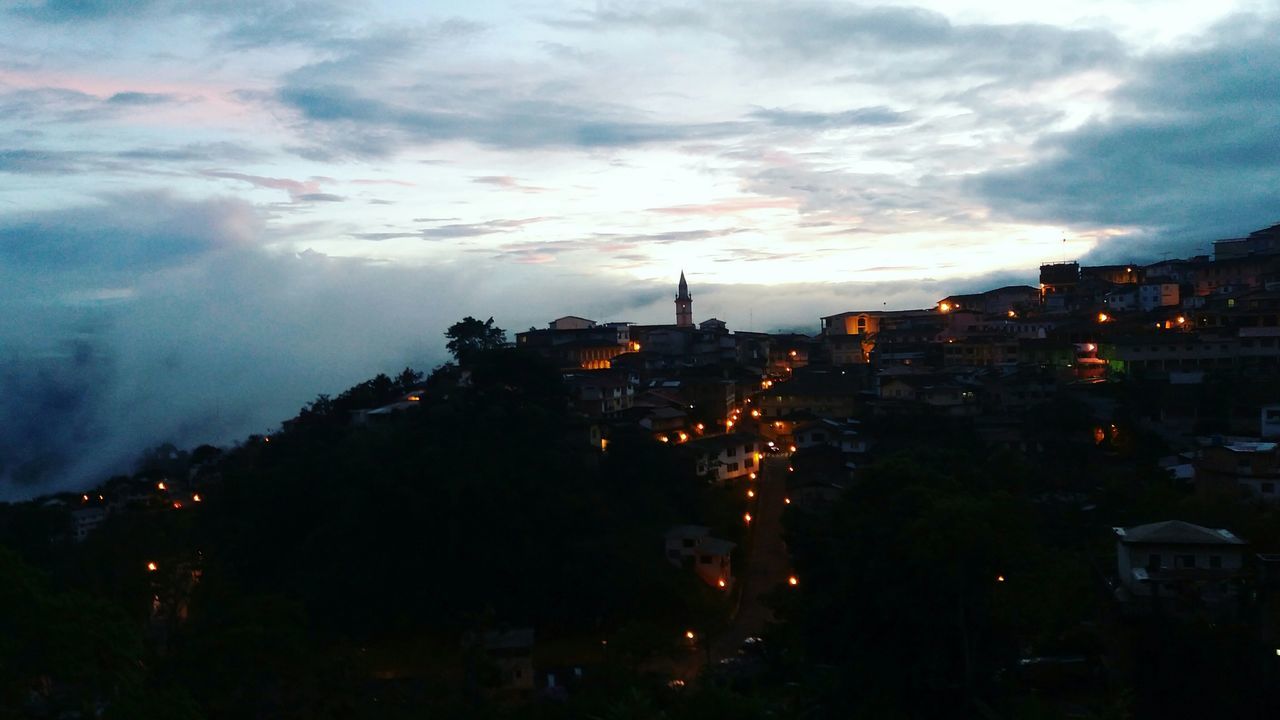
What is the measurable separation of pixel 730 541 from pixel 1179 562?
9732mm

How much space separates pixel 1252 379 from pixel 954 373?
7562 mm

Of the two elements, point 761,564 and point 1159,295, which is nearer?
point 761,564

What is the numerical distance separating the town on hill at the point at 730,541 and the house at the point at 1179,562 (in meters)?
0.04

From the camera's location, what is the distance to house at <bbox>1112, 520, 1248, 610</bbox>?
12.2 meters

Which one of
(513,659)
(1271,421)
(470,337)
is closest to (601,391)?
(470,337)

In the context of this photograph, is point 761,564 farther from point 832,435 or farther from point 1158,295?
point 1158,295

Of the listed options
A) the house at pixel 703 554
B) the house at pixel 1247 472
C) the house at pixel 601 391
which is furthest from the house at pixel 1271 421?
the house at pixel 601 391

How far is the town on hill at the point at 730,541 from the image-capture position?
32.4 ft

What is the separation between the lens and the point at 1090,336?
27.5 m

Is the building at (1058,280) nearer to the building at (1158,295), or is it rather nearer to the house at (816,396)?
the building at (1158,295)

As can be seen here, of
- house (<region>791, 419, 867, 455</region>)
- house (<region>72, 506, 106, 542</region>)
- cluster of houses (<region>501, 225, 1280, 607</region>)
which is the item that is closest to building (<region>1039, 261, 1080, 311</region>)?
cluster of houses (<region>501, 225, 1280, 607</region>)

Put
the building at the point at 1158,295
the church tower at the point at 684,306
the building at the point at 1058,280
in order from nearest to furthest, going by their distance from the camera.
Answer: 1. the building at the point at 1158,295
2. the building at the point at 1058,280
3. the church tower at the point at 684,306

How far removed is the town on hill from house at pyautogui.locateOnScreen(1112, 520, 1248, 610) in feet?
0.14

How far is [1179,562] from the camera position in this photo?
41.9ft
